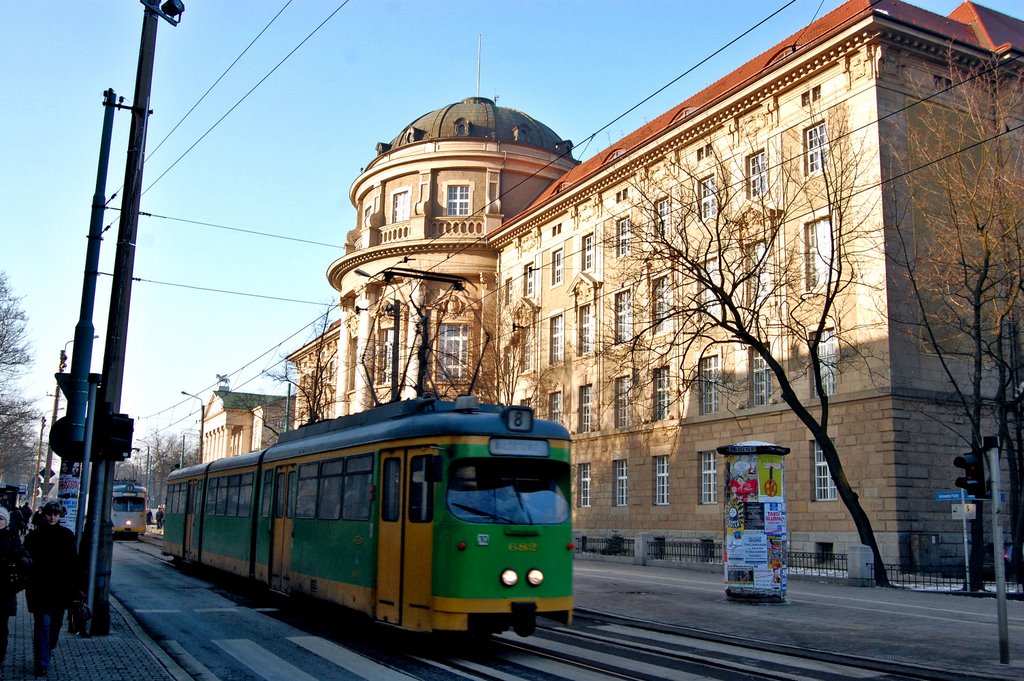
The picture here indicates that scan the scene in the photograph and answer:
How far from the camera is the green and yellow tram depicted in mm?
11039

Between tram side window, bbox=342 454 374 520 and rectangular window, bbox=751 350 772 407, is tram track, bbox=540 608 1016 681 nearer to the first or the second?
tram side window, bbox=342 454 374 520

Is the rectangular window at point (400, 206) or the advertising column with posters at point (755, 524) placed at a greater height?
the rectangular window at point (400, 206)

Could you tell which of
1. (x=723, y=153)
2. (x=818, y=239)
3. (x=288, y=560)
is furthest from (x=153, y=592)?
(x=723, y=153)

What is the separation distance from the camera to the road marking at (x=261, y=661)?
32.6ft

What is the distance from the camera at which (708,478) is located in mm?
37812

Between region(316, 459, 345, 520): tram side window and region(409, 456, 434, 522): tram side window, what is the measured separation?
7.90 feet

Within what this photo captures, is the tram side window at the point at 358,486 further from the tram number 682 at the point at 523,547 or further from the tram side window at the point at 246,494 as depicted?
the tram side window at the point at 246,494

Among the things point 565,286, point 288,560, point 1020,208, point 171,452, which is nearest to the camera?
point 288,560

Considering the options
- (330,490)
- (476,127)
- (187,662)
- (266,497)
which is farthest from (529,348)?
(187,662)

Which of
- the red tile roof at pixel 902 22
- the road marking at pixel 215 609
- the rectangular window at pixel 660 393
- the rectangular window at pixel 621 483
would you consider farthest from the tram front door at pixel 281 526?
the rectangular window at pixel 621 483

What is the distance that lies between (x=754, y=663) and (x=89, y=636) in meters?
7.88

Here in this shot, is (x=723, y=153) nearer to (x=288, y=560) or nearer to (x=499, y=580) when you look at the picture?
(x=288, y=560)

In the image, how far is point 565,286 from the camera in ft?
162

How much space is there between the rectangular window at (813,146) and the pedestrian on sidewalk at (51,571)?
28.3 meters
